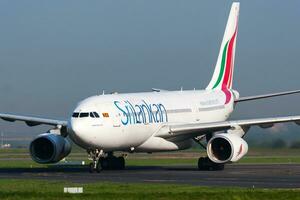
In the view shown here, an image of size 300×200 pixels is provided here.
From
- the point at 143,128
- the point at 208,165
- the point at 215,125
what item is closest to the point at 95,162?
the point at 143,128

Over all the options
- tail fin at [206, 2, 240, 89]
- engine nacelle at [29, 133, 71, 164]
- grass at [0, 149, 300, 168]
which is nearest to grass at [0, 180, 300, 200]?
engine nacelle at [29, 133, 71, 164]

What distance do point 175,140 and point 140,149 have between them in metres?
2.52

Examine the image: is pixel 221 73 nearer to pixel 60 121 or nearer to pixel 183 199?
pixel 60 121

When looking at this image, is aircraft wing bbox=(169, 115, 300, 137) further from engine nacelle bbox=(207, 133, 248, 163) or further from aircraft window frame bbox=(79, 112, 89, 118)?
aircraft window frame bbox=(79, 112, 89, 118)

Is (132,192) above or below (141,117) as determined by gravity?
below

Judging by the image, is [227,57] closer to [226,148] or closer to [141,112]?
[226,148]

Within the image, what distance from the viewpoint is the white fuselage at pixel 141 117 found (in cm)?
4406

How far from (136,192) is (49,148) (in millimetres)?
18505

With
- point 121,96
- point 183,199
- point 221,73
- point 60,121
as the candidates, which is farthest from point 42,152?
point 183,199

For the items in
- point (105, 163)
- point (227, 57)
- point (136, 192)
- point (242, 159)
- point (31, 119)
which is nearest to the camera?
point (136, 192)

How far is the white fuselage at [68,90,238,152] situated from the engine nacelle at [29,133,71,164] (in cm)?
300

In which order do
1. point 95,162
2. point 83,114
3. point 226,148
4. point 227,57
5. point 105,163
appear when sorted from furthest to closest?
point 227,57 → point 105,163 → point 226,148 → point 95,162 → point 83,114

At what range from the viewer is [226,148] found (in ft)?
158

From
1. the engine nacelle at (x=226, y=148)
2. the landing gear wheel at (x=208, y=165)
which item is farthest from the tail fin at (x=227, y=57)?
the engine nacelle at (x=226, y=148)
